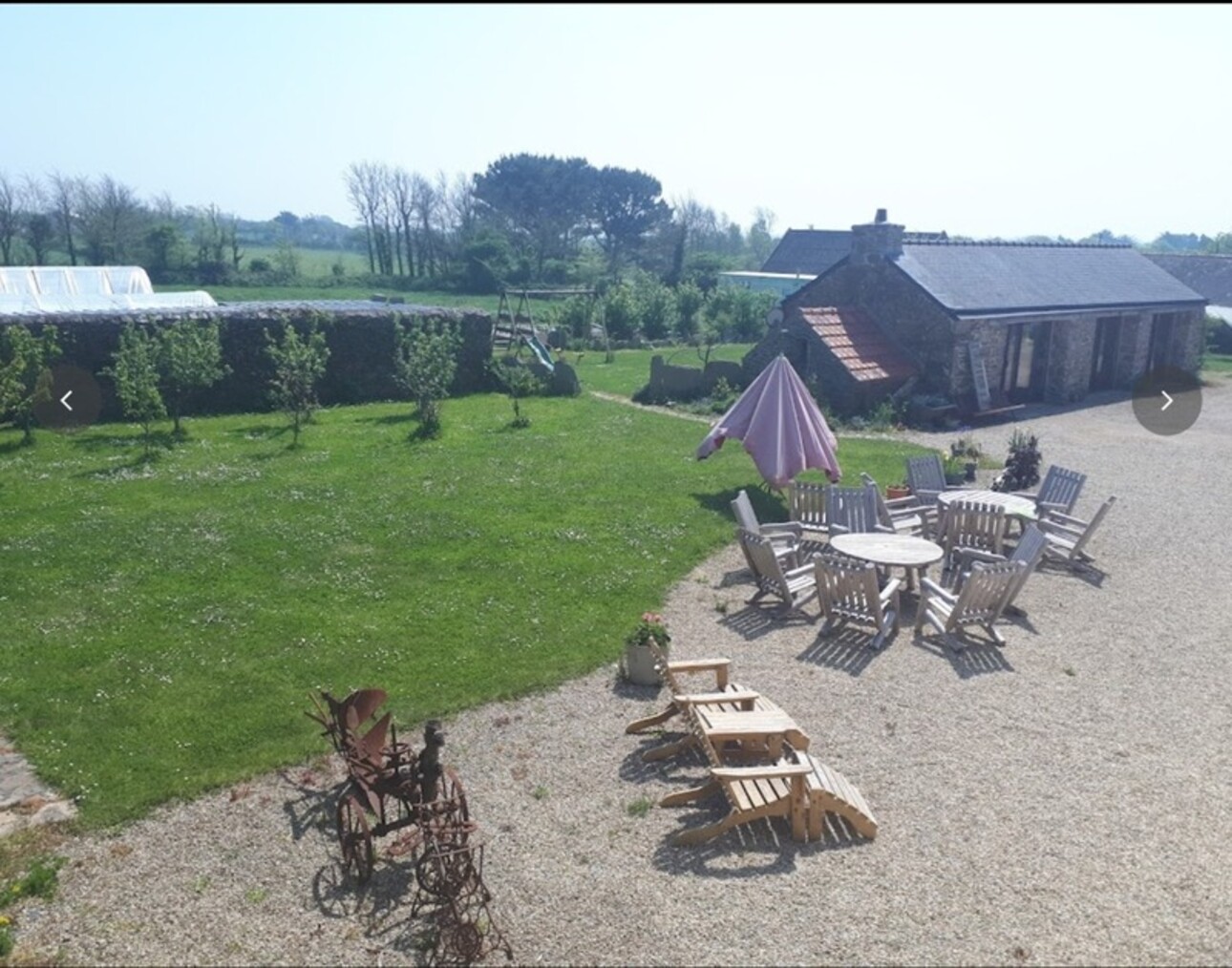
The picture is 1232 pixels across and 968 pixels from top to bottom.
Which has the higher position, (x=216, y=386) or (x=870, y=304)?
(x=870, y=304)

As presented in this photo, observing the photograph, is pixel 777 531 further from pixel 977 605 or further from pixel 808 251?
pixel 808 251

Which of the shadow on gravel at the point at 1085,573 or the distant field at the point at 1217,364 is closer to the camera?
the shadow on gravel at the point at 1085,573

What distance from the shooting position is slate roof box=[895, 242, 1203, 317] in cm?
2536

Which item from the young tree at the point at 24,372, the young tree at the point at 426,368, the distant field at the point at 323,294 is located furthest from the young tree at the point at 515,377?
the distant field at the point at 323,294

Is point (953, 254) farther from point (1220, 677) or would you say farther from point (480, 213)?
point (480, 213)

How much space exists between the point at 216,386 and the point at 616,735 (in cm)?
1784

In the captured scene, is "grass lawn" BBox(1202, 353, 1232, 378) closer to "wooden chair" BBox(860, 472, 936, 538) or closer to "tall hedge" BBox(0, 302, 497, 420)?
"wooden chair" BBox(860, 472, 936, 538)

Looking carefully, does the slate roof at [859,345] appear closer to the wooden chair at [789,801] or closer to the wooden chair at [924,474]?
the wooden chair at [924,474]

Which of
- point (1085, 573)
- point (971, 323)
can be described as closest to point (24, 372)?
point (1085, 573)

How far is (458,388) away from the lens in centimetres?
2664

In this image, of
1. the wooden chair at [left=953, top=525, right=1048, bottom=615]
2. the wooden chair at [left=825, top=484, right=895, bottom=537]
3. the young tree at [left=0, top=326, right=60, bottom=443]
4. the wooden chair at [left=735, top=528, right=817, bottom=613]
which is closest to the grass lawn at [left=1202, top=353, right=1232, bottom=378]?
the wooden chair at [left=953, top=525, right=1048, bottom=615]

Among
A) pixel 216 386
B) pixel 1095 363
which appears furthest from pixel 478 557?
pixel 1095 363

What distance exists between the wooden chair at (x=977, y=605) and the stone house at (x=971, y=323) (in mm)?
13257

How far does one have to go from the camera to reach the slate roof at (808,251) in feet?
198
